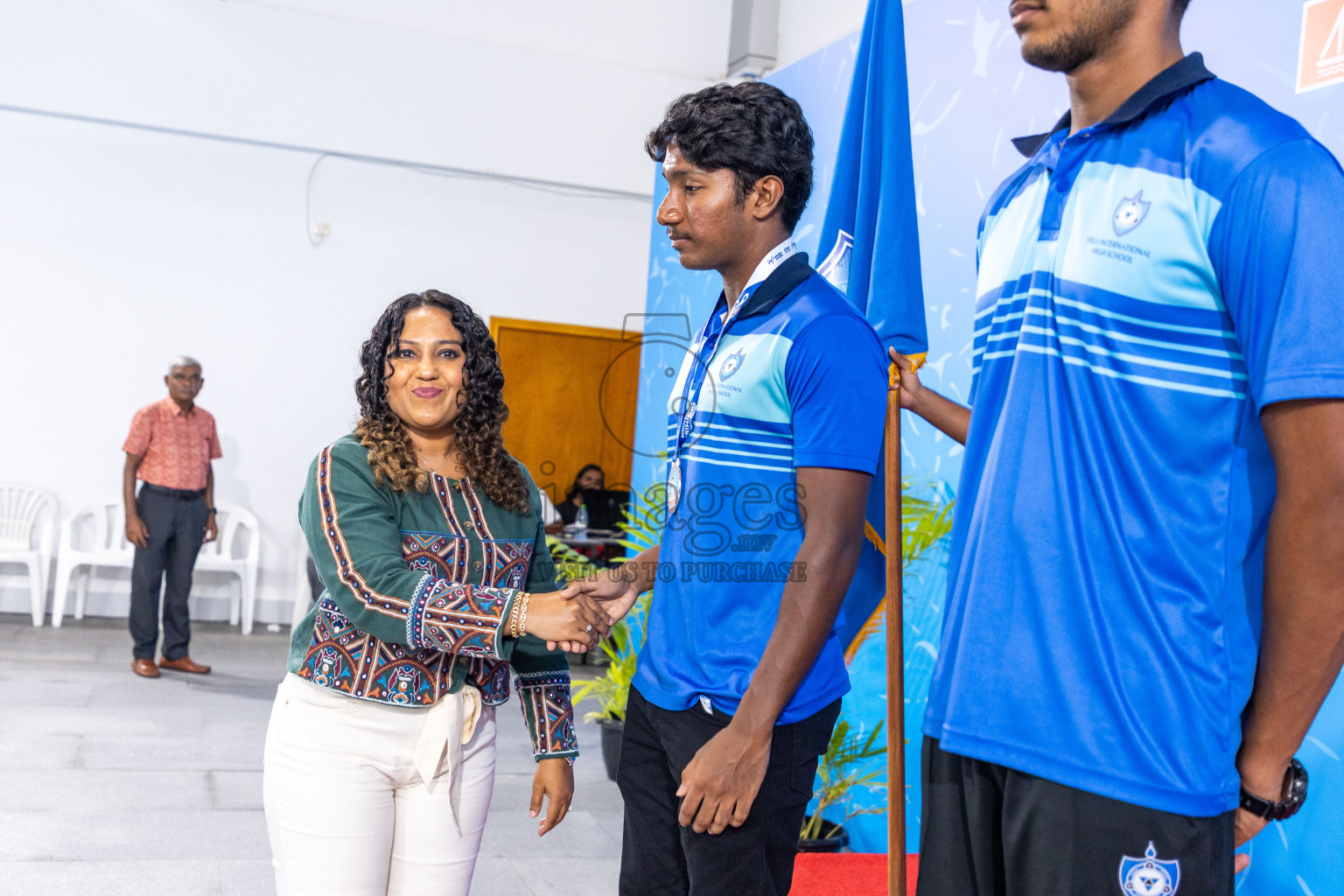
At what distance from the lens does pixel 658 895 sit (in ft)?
5.35

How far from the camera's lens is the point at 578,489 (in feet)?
26.5

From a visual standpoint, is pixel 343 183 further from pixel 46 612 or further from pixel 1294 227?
pixel 1294 227

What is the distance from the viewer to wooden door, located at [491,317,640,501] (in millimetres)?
8391

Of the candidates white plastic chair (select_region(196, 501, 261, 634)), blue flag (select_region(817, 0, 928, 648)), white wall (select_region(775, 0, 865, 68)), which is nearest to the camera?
blue flag (select_region(817, 0, 928, 648))

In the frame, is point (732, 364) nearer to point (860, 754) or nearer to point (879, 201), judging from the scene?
point (879, 201)

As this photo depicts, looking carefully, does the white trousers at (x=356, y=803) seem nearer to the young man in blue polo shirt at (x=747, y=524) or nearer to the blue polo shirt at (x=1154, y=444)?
the young man in blue polo shirt at (x=747, y=524)

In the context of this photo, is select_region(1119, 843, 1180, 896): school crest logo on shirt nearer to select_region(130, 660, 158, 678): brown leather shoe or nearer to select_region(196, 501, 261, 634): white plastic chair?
select_region(130, 660, 158, 678): brown leather shoe

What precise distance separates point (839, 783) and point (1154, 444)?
115 inches

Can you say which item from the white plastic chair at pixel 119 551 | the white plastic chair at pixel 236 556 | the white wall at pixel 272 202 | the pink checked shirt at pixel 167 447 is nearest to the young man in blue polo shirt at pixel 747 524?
the pink checked shirt at pixel 167 447

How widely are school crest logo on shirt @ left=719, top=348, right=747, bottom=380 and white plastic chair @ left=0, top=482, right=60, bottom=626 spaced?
6977 mm

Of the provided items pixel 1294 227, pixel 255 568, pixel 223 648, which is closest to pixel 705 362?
pixel 1294 227

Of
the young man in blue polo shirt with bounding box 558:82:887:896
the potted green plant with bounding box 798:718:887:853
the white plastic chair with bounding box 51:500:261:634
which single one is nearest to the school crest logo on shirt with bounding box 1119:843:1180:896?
the young man in blue polo shirt with bounding box 558:82:887:896

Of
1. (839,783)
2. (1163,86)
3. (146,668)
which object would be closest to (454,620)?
(1163,86)

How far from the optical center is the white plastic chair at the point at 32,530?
23.3 feet
